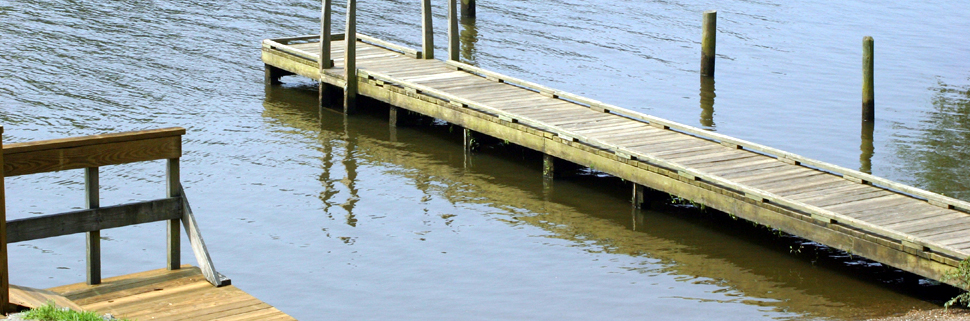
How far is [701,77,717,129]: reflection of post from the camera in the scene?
21188 millimetres

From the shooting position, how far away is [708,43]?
24.4 meters

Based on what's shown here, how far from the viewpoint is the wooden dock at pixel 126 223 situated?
733cm

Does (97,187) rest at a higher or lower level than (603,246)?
higher

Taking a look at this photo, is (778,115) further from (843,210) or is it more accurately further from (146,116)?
(146,116)

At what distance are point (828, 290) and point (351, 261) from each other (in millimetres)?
5376

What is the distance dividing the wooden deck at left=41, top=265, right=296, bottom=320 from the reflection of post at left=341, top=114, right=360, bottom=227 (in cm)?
620

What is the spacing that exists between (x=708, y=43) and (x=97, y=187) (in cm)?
1857

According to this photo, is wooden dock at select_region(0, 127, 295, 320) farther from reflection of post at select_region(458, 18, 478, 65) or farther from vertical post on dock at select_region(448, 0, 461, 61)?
reflection of post at select_region(458, 18, 478, 65)

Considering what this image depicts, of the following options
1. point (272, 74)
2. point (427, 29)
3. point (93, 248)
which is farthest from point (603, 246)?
point (272, 74)

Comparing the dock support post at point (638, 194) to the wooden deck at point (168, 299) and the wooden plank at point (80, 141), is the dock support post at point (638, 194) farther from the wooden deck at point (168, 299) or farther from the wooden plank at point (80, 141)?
the wooden plank at point (80, 141)

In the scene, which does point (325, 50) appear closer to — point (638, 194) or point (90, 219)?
point (638, 194)

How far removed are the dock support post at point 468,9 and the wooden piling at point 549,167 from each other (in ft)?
52.7

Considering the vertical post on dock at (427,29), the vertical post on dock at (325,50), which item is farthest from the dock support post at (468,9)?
the vertical post on dock at (325,50)

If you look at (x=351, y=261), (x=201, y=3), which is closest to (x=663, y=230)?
(x=351, y=261)
